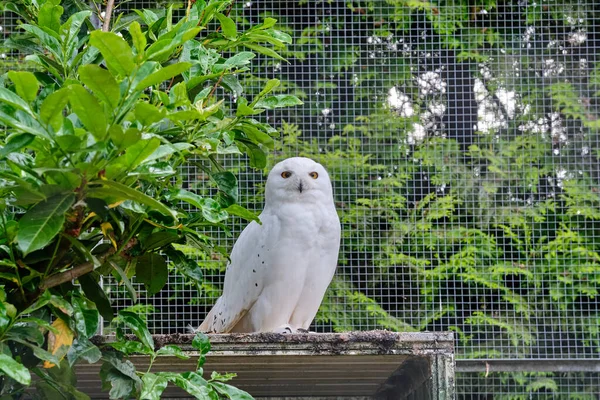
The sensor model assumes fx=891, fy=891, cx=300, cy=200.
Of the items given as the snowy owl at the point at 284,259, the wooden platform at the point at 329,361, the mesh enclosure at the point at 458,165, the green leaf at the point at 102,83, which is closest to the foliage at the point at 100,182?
the green leaf at the point at 102,83


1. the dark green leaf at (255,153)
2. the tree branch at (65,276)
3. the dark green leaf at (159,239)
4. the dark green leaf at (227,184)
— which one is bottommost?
the tree branch at (65,276)

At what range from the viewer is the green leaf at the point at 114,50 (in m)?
0.80

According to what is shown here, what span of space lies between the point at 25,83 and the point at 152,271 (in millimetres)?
383

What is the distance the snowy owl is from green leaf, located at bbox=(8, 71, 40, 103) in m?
0.86

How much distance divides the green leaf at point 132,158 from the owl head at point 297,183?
0.86 m

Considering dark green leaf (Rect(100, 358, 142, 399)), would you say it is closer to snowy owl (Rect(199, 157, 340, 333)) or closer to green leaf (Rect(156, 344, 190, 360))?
green leaf (Rect(156, 344, 190, 360))

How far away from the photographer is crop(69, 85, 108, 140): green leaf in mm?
805

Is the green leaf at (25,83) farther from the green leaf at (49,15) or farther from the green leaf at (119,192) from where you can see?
the green leaf at (49,15)

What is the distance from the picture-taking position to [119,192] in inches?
34.1

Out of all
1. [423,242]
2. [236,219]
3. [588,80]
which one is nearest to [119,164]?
[236,219]

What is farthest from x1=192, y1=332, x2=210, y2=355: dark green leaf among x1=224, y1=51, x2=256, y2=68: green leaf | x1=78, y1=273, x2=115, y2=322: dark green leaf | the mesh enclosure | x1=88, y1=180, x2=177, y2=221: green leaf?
the mesh enclosure

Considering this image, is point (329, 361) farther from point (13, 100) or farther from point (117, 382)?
point (13, 100)

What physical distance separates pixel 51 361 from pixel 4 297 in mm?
83

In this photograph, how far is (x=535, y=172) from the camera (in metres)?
2.85
